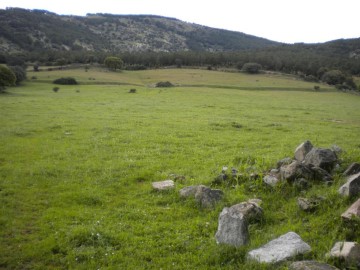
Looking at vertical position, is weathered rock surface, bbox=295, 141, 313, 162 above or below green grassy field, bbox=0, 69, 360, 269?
above

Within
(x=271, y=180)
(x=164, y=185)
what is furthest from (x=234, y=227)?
(x=164, y=185)

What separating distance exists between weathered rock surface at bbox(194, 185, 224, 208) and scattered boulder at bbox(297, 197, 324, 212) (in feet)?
9.69

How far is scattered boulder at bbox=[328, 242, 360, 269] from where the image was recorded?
7.33 m

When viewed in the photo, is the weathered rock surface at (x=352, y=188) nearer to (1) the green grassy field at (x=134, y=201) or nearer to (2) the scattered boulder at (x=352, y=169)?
(1) the green grassy field at (x=134, y=201)

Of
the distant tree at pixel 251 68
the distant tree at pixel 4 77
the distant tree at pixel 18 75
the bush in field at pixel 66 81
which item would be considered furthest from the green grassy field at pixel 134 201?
the distant tree at pixel 251 68

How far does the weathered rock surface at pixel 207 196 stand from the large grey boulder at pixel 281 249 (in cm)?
351

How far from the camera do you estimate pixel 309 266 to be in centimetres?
720

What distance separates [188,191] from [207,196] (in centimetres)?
125

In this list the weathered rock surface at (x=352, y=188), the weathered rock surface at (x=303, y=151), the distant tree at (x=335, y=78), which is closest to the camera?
the weathered rock surface at (x=352, y=188)

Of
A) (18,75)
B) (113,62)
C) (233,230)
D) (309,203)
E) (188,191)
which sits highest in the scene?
(113,62)

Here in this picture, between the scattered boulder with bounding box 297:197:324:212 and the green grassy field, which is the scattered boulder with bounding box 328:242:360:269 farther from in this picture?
the scattered boulder with bounding box 297:197:324:212

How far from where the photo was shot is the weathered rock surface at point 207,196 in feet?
39.5

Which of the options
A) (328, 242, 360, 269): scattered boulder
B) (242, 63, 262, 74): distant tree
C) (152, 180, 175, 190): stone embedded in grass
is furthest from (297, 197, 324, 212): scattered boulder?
(242, 63, 262, 74): distant tree

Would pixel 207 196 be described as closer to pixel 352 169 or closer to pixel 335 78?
pixel 352 169
